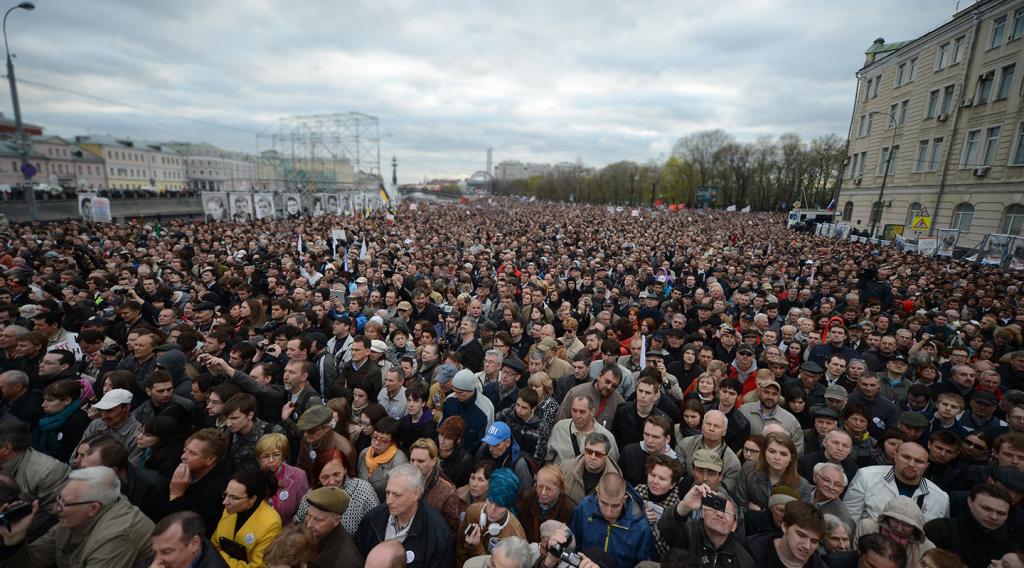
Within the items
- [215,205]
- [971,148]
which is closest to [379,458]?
[215,205]

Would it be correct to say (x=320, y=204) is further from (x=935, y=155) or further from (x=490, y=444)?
(x=935, y=155)

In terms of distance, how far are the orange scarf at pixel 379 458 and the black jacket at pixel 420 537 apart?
2.03 feet

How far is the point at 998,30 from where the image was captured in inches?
918

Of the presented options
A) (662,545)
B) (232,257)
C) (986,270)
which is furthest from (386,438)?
(986,270)

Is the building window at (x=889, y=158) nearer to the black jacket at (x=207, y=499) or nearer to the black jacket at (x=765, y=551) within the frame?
the black jacket at (x=765, y=551)

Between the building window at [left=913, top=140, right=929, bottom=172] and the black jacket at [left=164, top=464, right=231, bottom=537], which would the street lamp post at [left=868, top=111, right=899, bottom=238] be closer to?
the building window at [left=913, top=140, right=929, bottom=172]

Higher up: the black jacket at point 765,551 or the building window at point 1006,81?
the building window at point 1006,81

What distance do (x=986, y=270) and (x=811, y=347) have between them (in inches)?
544

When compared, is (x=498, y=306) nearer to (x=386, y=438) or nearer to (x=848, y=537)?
(x=386, y=438)

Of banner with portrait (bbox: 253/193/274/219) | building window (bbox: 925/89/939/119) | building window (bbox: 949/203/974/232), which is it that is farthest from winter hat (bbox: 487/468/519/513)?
building window (bbox: 925/89/939/119)

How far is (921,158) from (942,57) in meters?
6.16

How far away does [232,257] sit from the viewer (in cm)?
1362

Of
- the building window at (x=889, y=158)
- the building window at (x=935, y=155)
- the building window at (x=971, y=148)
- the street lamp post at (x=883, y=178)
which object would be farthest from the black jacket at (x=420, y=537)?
the building window at (x=889, y=158)

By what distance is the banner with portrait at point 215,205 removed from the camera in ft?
76.2
